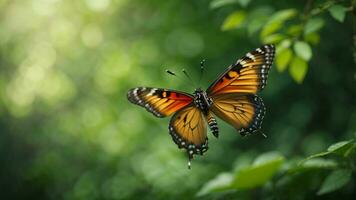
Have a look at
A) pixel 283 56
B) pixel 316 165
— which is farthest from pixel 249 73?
pixel 316 165

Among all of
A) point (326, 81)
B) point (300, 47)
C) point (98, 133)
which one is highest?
point (98, 133)

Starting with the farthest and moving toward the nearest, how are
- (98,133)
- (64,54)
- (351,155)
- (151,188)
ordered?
(64,54)
(98,133)
(151,188)
(351,155)

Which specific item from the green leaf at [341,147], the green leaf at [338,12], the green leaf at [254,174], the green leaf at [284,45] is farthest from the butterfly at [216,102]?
the green leaf at [341,147]

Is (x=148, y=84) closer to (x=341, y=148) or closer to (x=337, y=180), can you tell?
(x=337, y=180)

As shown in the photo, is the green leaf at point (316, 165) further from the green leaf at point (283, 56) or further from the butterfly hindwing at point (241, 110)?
the green leaf at point (283, 56)

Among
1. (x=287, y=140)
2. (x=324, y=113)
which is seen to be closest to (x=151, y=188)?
(x=287, y=140)

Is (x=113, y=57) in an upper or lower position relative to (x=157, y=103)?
upper

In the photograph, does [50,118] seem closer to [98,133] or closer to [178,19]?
[98,133]
